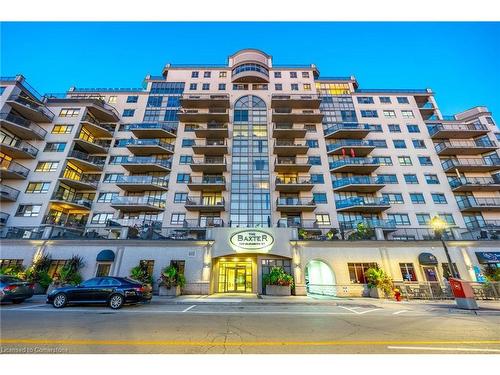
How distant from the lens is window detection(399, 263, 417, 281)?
65.5 feet

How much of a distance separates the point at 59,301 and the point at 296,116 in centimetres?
3382

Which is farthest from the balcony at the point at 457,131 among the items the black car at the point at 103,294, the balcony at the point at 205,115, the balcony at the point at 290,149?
the black car at the point at 103,294

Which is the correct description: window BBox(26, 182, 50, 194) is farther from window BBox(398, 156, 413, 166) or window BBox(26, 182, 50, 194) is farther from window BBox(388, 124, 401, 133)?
window BBox(388, 124, 401, 133)

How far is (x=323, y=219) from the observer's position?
93.8ft

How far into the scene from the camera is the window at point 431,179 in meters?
30.8

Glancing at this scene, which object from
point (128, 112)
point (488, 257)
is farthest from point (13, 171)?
point (488, 257)

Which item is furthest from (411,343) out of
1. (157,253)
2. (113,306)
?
(157,253)

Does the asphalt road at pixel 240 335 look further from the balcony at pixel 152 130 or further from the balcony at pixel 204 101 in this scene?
the balcony at pixel 204 101

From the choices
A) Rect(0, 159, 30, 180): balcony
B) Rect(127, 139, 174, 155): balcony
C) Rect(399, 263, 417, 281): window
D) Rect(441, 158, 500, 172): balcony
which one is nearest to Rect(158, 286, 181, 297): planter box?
Rect(399, 263, 417, 281): window

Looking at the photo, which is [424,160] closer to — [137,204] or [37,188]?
[137,204]

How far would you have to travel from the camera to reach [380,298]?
17.5m

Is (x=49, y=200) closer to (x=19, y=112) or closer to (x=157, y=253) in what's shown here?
(x=19, y=112)

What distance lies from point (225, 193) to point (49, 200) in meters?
21.9

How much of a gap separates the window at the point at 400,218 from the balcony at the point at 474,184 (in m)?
8.46
